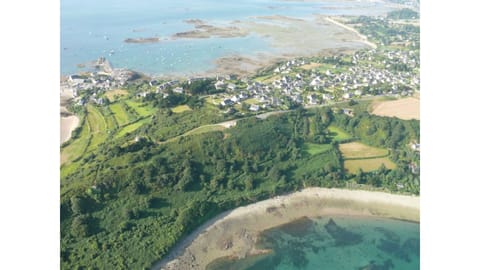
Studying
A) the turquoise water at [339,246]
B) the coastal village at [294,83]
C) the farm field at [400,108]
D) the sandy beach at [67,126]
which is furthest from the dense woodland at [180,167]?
the turquoise water at [339,246]

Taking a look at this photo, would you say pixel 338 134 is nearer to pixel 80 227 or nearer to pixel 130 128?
pixel 130 128

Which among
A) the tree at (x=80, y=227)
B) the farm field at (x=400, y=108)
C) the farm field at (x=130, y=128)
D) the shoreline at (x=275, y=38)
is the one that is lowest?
the tree at (x=80, y=227)

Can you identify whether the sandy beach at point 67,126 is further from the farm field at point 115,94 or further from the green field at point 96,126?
the farm field at point 115,94

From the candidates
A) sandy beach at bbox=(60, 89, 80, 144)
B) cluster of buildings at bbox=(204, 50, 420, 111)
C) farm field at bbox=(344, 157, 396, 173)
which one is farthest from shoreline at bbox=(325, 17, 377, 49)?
sandy beach at bbox=(60, 89, 80, 144)

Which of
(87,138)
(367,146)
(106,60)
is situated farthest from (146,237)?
(106,60)

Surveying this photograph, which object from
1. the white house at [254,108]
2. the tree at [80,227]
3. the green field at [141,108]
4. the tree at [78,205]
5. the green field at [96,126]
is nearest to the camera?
the tree at [80,227]

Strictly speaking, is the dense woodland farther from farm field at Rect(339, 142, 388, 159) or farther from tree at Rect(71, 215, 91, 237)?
farm field at Rect(339, 142, 388, 159)

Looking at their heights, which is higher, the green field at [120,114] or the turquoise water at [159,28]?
the turquoise water at [159,28]
